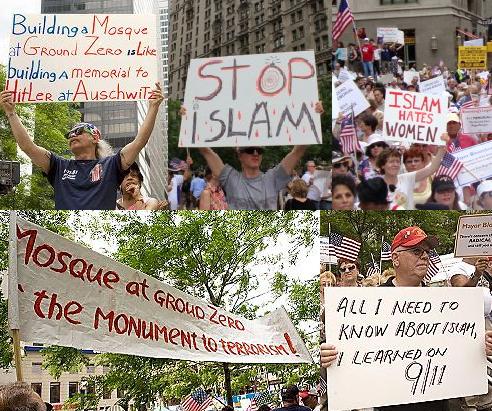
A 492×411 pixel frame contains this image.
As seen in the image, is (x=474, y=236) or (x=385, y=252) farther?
(x=385, y=252)

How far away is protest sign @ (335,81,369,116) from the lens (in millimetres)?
7270

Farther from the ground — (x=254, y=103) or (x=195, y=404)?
(x=254, y=103)

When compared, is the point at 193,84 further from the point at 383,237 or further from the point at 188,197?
the point at 383,237

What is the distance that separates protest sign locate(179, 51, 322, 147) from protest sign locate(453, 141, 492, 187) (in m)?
1.32

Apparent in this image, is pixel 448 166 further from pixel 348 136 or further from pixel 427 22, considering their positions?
pixel 427 22

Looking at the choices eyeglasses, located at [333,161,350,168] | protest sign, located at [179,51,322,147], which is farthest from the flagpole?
eyeglasses, located at [333,161,350,168]

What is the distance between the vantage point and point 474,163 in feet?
24.2

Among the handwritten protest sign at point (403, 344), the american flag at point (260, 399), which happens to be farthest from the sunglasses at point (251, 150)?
the american flag at point (260, 399)

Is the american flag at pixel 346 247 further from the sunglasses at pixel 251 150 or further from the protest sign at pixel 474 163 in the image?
the sunglasses at pixel 251 150

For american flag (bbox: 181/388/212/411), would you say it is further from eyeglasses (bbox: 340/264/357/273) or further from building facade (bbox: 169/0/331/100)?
building facade (bbox: 169/0/331/100)

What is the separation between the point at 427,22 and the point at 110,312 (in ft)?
13.7

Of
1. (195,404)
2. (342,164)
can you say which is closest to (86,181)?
(342,164)

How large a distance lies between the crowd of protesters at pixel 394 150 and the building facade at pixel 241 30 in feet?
1.02

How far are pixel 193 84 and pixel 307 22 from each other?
1130 mm
